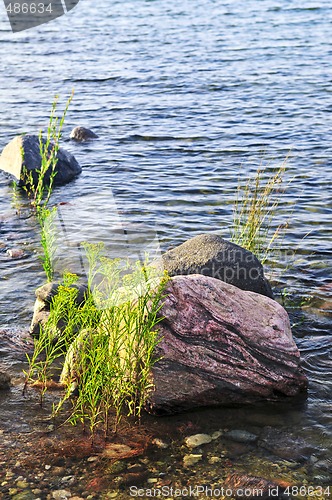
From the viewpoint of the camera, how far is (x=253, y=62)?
18219mm

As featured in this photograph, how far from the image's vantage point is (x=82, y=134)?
1318 centimetres

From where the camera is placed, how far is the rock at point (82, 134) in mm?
13172

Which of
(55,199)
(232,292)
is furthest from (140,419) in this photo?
(55,199)

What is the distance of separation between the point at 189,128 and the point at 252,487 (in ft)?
31.6

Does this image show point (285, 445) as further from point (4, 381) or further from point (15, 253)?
point (15, 253)

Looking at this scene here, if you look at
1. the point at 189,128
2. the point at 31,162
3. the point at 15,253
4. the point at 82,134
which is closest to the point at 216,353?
the point at 15,253

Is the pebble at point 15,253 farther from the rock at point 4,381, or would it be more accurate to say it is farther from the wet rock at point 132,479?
the wet rock at point 132,479

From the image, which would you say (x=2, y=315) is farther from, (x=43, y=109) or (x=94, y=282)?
(x=43, y=109)

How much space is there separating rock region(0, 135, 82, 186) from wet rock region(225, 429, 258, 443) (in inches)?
258

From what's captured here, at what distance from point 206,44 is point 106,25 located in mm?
5776

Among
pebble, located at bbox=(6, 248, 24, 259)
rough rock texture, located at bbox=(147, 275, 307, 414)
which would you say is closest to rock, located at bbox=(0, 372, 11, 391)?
rough rock texture, located at bbox=(147, 275, 307, 414)

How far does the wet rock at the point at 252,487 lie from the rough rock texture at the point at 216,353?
2.97ft

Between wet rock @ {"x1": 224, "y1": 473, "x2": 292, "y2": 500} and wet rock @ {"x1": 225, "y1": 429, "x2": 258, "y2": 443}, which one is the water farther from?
wet rock @ {"x1": 224, "y1": 473, "x2": 292, "y2": 500}

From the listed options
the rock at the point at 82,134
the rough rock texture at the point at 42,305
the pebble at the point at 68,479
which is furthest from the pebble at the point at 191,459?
the rock at the point at 82,134
